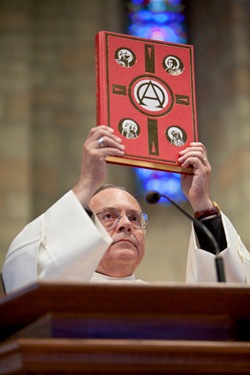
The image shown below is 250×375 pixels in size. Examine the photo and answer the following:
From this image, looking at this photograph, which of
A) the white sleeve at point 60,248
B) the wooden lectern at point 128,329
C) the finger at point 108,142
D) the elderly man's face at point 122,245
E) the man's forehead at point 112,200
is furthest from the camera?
the man's forehead at point 112,200

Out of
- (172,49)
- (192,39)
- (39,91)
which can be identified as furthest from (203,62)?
(172,49)

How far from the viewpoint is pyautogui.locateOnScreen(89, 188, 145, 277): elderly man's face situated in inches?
144

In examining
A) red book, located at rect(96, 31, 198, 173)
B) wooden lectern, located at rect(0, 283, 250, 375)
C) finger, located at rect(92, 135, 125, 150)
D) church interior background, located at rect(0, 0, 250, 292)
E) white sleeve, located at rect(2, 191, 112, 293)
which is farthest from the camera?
church interior background, located at rect(0, 0, 250, 292)

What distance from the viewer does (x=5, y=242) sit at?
606cm

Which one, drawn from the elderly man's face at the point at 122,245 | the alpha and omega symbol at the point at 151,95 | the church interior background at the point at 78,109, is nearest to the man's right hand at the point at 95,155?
the alpha and omega symbol at the point at 151,95

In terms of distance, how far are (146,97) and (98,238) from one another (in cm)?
69

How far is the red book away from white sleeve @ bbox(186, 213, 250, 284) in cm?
36

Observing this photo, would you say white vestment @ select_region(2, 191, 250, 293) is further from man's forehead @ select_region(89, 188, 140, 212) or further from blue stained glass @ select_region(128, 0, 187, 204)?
blue stained glass @ select_region(128, 0, 187, 204)

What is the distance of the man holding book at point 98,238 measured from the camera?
9.73 feet

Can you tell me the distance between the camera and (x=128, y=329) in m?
2.16

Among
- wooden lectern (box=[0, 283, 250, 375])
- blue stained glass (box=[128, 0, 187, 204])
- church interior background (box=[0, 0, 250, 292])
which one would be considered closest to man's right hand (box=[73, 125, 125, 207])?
wooden lectern (box=[0, 283, 250, 375])

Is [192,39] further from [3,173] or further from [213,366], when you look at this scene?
[213,366]

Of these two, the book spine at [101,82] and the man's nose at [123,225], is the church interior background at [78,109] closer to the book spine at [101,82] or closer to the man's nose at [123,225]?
the man's nose at [123,225]

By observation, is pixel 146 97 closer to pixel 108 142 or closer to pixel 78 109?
Answer: pixel 108 142
